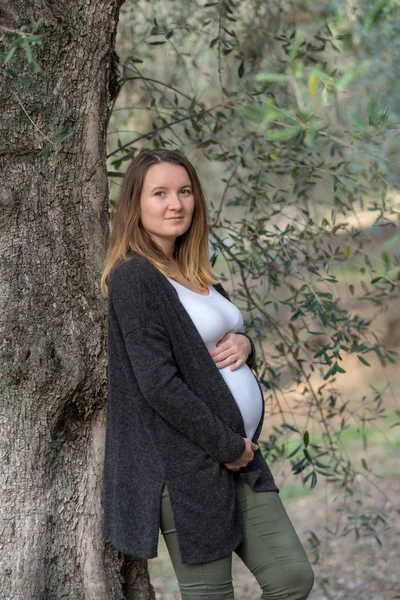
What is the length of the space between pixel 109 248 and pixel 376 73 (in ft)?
14.4

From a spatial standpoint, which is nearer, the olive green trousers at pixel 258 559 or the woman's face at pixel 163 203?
the olive green trousers at pixel 258 559

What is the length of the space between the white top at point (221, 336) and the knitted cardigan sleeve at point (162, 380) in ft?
0.44

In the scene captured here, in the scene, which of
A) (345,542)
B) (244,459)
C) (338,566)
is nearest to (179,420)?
(244,459)

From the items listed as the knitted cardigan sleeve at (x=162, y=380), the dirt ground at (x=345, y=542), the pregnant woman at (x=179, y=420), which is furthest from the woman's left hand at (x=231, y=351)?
the dirt ground at (x=345, y=542)

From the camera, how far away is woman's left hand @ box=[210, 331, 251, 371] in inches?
99.7

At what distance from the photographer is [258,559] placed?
2.49 meters

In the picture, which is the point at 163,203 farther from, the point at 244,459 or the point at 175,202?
the point at 244,459

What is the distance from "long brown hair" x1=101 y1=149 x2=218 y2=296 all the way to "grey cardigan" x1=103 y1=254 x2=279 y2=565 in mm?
86

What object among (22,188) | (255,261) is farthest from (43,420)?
(255,261)

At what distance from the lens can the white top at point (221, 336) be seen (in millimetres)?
2494

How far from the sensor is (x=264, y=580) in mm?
2484

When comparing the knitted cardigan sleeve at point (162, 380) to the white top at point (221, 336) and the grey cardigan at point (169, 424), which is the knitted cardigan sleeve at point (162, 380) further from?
the white top at point (221, 336)

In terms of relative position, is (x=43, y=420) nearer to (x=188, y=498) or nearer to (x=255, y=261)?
(x=188, y=498)

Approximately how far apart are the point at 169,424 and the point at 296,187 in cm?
196
